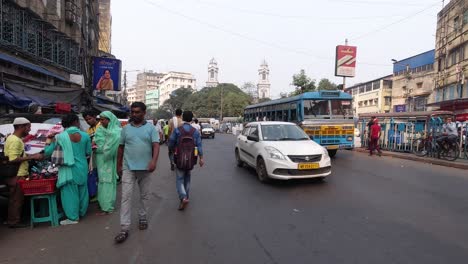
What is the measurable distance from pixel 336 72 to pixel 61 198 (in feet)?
74.6

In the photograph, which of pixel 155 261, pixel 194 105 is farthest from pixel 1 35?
pixel 194 105

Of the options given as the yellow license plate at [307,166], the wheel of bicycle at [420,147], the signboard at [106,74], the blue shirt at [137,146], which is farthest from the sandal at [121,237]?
the signboard at [106,74]

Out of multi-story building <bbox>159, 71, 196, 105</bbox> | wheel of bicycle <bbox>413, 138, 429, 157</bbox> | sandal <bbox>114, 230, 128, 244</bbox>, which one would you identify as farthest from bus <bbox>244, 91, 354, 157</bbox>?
multi-story building <bbox>159, 71, 196, 105</bbox>

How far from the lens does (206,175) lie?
9266 mm

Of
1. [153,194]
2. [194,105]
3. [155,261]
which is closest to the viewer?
[155,261]

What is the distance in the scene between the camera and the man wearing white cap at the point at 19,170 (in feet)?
15.4

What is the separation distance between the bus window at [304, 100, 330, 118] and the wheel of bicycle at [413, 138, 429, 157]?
4699 mm

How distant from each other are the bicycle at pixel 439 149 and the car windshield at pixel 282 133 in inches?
301

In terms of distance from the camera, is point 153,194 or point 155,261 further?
point 153,194

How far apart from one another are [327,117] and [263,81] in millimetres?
107426

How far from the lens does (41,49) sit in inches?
598

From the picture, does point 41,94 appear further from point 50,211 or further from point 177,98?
point 177,98

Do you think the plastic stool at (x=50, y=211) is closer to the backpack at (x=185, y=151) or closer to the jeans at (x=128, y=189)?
the jeans at (x=128, y=189)

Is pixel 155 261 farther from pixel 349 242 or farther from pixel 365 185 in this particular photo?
pixel 365 185
